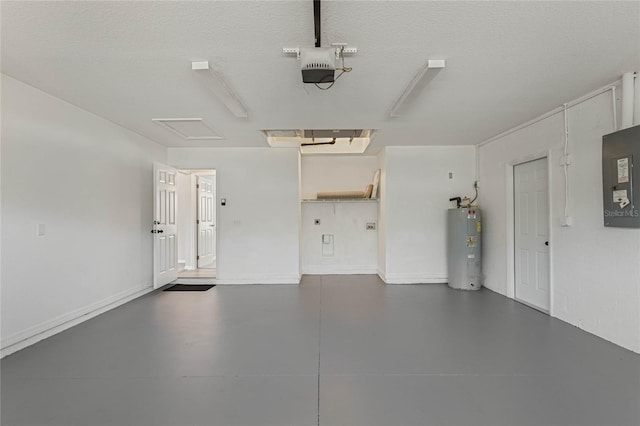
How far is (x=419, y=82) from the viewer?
9.14 feet

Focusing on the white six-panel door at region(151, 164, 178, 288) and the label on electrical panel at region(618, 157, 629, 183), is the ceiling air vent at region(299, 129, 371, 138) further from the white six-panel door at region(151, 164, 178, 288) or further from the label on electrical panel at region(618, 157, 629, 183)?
the label on electrical panel at region(618, 157, 629, 183)

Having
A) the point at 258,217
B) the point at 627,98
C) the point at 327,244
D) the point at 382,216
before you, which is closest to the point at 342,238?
the point at 327,244

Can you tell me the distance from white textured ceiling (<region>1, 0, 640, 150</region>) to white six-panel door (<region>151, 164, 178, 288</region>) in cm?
158

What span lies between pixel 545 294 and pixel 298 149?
4.42 metres

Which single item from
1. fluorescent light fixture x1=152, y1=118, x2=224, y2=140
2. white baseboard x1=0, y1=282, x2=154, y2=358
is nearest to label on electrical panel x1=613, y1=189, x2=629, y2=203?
fluorescent light fixture x1=152, y1=118, x2=224, y2=140

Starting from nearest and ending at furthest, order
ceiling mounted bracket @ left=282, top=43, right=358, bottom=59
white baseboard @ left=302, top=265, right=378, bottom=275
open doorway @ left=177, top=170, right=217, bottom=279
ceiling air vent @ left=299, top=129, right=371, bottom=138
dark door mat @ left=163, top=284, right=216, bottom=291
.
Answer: ceiling mounted bracket @ left=282, top=43, right=358, bottom=59 < ceiling air vent @ left=299, top=129, right=371, bottom=138 < dark door mat @ left=163, top=284, right=216, bottom=291 < white baseboard @ left=302, top=265, right=378, bottom=275 < open doorway @ left=177, top=170, right=217, bottom=279

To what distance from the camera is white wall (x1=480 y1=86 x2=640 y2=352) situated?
9.29 feet

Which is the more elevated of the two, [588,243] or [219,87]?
[219,87]

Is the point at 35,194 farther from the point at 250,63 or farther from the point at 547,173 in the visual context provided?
the point at 547,173

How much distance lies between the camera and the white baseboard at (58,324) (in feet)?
9.02

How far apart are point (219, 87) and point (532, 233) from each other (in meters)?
4.46

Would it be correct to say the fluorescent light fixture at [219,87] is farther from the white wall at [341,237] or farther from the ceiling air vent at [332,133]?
the white wall at [341,237]

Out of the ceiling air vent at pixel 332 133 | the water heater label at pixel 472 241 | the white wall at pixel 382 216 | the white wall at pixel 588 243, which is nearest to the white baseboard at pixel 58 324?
the ceiling air vent at pixel 332 133

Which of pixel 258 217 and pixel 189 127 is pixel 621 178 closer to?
pixel 258 217
